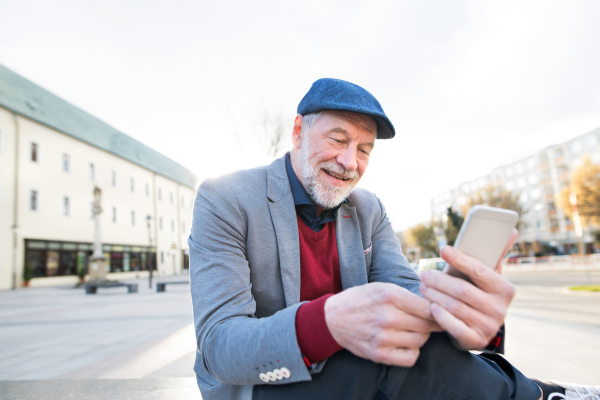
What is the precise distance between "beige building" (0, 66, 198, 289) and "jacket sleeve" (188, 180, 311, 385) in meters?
19.7

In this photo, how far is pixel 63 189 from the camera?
25766 mm

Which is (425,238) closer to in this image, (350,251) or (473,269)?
(350,251)

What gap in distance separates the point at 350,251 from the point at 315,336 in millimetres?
822

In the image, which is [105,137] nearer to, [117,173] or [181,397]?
[117,173]

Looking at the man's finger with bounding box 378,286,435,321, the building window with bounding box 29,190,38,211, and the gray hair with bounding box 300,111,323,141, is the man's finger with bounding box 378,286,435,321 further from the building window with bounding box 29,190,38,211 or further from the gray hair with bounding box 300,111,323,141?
the building window with bounding box 29,190,38,211

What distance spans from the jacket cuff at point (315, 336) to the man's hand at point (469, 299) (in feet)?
0.99

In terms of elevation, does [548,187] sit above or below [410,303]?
above

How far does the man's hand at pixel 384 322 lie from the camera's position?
2.94ft

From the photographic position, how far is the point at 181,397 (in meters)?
2.08

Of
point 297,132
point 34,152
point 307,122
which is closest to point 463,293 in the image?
point 307,122

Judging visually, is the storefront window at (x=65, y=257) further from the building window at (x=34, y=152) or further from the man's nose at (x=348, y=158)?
the man's nose at (x=348, y=158)

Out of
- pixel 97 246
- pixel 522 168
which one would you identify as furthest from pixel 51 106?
pixel 522 168

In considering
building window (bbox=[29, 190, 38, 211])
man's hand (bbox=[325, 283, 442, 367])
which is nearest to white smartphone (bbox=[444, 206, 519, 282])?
man's hand (bbox=[325, 283, 442, 367])

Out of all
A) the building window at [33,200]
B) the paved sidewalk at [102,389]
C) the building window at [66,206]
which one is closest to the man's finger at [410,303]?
the paved sidewalk at [102,389]
